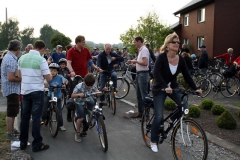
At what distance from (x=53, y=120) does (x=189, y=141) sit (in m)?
3.21

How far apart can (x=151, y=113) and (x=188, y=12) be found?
2953 cm

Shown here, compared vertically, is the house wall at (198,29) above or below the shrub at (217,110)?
above

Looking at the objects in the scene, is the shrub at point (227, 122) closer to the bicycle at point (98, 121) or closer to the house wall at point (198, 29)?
the bicycle at point (98, 121)

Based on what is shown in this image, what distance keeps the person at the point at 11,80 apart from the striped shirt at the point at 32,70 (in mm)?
462

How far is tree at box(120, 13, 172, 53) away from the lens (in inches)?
1368

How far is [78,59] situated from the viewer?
24.7 ft

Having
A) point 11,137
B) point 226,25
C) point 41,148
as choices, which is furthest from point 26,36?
point 41,148

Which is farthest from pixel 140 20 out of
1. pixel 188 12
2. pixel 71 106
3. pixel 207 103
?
pixel 71 106

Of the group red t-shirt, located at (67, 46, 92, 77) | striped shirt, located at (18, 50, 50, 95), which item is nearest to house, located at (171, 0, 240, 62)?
red t-shirt, located at (67, 46, 92, 77)

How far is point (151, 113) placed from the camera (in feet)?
17.8

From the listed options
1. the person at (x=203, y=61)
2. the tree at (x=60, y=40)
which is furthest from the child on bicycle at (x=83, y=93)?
the tree at (x=60, y=40)

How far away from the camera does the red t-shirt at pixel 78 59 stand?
7.45 m

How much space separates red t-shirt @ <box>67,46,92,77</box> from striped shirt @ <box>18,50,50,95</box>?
7.18 ft

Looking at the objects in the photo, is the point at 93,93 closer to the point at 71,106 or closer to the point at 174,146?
the point at 71,106
